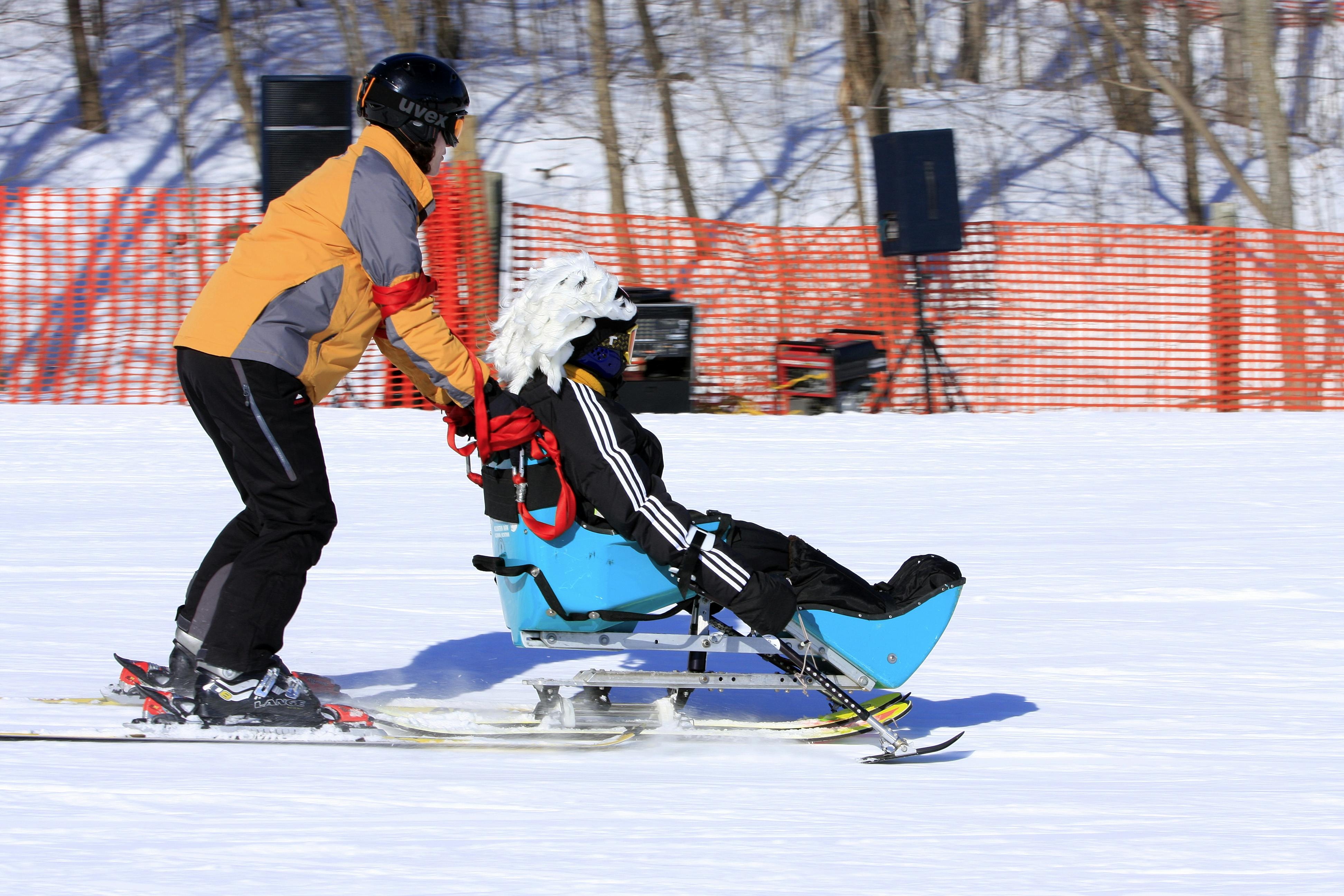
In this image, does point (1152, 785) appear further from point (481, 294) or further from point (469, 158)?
point (469, 158)

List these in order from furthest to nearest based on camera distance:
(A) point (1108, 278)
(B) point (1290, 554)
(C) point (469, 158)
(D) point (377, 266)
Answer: (A) point (1108, 278) < (C) point (469, 158) < (B) point (1290, 554) < (D) point (377, 266)

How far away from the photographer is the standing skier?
3.49 meters

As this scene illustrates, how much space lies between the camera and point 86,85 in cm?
1916

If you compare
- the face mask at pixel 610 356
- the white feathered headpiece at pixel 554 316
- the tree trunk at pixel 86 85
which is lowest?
the face mask at pixel 610 356

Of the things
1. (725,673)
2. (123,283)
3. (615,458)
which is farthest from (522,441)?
(123,283)

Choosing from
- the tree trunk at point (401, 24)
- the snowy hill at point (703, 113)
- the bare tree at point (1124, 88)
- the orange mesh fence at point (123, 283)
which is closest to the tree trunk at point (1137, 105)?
the bare tree at point (1124, 88)

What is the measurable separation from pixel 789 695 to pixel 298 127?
816cm

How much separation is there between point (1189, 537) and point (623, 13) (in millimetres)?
18094

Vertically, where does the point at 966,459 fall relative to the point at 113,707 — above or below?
below

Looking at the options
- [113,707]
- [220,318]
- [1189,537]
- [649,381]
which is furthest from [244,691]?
[649,381]

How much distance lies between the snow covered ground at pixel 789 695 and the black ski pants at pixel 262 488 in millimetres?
303

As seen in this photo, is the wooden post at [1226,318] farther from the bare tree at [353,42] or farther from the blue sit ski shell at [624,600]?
the bare tree at [353,42]

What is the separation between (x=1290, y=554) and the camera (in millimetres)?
6414

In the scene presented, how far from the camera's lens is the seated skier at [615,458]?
3455mm
